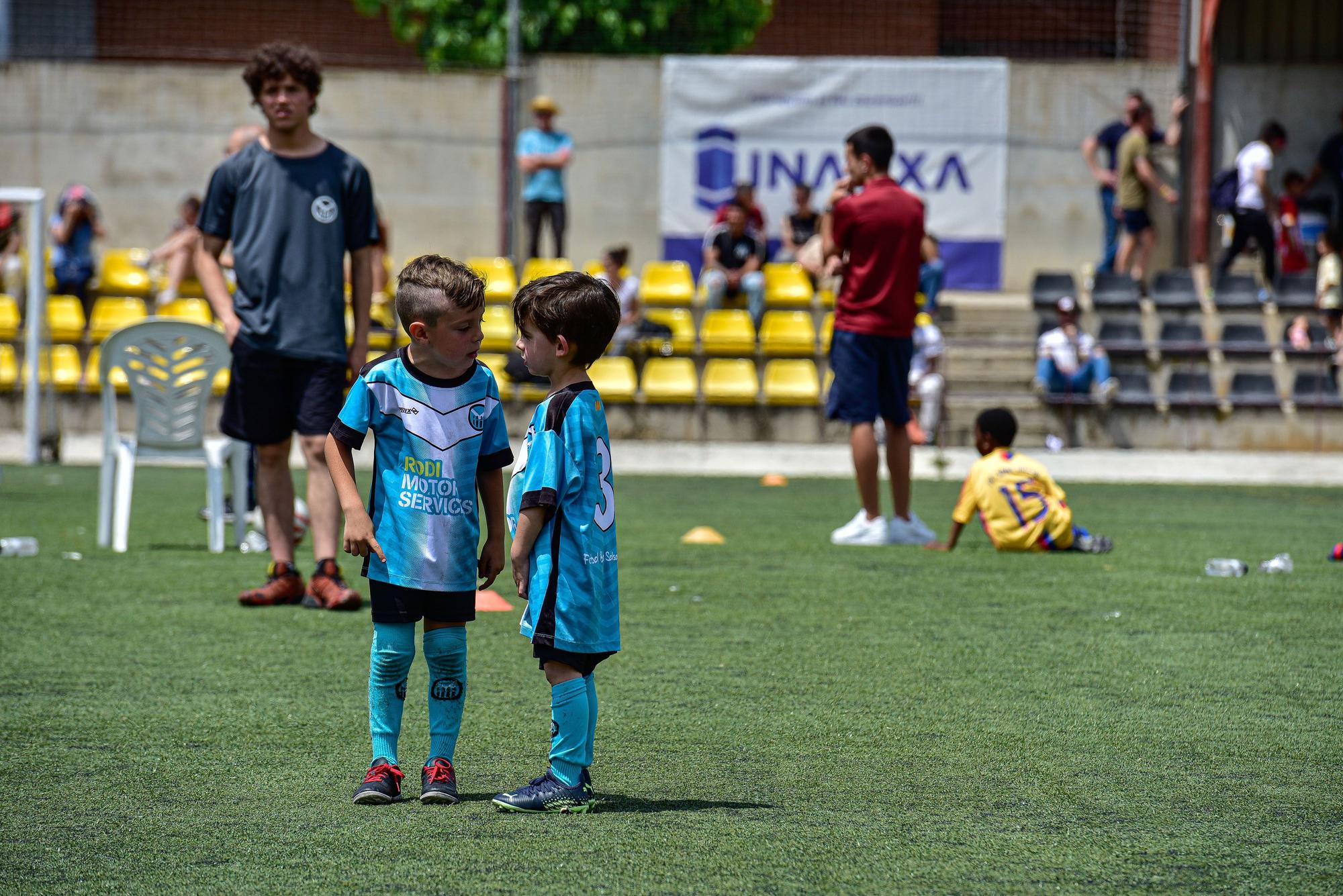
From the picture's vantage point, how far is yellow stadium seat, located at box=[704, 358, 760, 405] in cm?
1573

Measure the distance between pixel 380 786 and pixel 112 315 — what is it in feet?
46.3

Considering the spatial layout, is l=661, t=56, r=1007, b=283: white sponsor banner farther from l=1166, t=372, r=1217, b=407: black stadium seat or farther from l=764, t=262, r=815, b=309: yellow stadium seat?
l=1166, t=372, r=1217, b=407: black stadium seat

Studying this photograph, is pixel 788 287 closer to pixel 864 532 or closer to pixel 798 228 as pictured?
pixel 798 228

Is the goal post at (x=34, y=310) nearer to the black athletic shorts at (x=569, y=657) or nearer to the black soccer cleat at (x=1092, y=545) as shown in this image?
the black soccer cleat at (x=1092, y=545)

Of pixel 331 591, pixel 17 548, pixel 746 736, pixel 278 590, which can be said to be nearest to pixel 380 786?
pixel 746 736

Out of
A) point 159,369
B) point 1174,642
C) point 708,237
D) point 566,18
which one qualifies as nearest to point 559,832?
point 1174,642

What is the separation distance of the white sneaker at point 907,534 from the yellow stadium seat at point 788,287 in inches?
345

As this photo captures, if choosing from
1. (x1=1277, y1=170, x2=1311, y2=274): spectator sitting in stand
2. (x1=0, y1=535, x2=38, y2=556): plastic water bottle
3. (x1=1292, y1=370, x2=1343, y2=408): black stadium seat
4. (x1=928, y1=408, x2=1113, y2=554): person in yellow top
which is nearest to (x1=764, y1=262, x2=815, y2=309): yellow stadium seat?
(x1=1292, y1=370, x2=1343, y2=408): black stadium seat

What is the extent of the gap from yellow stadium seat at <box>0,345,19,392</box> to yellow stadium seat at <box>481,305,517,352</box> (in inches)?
178

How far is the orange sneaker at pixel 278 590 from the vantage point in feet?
20.6

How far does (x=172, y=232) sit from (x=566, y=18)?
→ 26.9ft

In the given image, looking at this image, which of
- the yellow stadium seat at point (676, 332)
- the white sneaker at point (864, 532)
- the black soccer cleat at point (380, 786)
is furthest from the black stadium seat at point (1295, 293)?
the black soccer cleat at point (380, 786)

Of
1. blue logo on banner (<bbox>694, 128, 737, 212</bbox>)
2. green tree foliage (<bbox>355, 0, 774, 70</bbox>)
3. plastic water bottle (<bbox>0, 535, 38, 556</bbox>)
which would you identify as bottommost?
plastic water bottle (<bbox>0, 535, 38, 556</bbox>)

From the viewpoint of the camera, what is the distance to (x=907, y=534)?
8312mm
